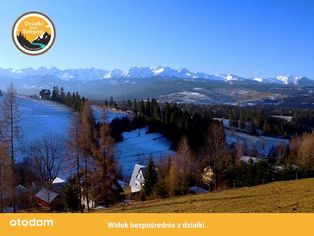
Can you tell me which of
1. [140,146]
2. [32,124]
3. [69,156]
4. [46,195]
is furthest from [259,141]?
[69,156]

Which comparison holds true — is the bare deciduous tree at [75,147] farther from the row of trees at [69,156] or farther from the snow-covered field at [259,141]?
the snow-covered field at [259,141]

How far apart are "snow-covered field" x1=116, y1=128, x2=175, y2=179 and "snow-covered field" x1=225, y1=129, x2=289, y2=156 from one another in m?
5.91

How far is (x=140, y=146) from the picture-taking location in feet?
128

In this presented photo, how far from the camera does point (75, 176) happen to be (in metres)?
5.42

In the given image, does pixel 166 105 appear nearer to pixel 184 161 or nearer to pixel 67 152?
pixel 184 161

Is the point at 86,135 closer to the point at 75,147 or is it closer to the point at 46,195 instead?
the point at 75,147

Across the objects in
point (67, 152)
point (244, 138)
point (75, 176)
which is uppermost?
point (67, 152)

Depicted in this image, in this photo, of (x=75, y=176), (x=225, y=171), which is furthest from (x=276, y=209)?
(x=225, y=171)

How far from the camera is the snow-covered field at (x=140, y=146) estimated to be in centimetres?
3334

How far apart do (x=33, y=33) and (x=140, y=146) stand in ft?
118

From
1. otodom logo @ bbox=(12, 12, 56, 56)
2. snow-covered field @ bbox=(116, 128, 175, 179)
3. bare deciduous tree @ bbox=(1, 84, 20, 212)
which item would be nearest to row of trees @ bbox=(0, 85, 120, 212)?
bare deciduous tree @ bbox=(1, 84, 20, 212)

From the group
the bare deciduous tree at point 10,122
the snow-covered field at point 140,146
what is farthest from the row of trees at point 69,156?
the snow-covered field at point 140,146

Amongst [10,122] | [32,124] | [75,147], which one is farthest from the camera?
[32,124]
